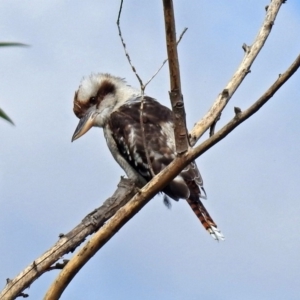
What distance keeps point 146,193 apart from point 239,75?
194 cm

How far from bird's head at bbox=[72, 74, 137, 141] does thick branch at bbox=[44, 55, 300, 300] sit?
394 centimetres

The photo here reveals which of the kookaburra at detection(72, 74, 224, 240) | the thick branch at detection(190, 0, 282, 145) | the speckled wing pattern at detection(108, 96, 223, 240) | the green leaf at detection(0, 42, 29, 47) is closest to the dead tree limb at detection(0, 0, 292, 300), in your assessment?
the thick branch at detection(190, 0, 282, 145)

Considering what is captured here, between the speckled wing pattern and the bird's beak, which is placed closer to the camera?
the speckled wing pattern

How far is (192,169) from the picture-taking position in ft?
21.3

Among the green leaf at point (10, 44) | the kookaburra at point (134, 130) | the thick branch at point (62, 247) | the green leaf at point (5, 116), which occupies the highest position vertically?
the kookaburra at point (134, 130)

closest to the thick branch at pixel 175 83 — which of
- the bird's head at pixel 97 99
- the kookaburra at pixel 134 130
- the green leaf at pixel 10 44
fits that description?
the green leaf at pixel 10 44

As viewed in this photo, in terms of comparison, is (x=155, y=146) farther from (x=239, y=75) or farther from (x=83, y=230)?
(x=83, y=230)

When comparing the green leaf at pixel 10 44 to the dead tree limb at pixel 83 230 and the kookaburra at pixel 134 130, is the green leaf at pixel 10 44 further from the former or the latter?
the kookaburra at pixel 134 130

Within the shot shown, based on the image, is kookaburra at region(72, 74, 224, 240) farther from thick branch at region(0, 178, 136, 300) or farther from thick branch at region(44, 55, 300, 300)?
thick branch at region(44, 55, 300, 300)

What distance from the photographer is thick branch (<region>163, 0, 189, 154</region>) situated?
3.07m

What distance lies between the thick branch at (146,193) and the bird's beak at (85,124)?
3.94m

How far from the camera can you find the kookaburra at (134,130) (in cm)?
643

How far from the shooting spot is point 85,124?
775 cm

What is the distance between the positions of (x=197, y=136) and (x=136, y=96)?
2.89 metres
